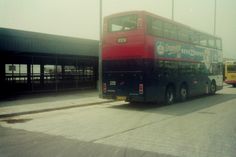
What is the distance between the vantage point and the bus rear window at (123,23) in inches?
565

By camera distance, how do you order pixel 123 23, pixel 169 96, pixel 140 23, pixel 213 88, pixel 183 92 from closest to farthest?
pixel 140 23 → pixel 123 23 → pixel 169 96 → pixel 183 92 → pixel 213 88

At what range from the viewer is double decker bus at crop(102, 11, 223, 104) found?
14.3 meters

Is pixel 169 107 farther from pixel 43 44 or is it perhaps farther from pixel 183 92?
pixel 43 44

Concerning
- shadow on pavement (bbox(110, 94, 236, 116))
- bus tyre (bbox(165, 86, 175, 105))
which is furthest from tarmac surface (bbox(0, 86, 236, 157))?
bus tyre (bbox(165, 86, 175, 105))

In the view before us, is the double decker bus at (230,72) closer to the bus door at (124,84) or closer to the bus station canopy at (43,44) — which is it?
the bus station canopy at (43,44)

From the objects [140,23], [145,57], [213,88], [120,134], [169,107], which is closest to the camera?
[120,134]

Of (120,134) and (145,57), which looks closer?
(120,134)

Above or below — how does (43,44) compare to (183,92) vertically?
above

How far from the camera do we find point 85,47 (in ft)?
75.2

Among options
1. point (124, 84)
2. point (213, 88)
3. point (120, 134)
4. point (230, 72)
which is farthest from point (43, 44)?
point (230, 72)

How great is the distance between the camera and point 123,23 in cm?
1484

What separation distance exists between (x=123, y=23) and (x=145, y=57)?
202 centimetres

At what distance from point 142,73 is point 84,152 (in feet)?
26.4

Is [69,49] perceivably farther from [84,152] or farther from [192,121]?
[84,152]
